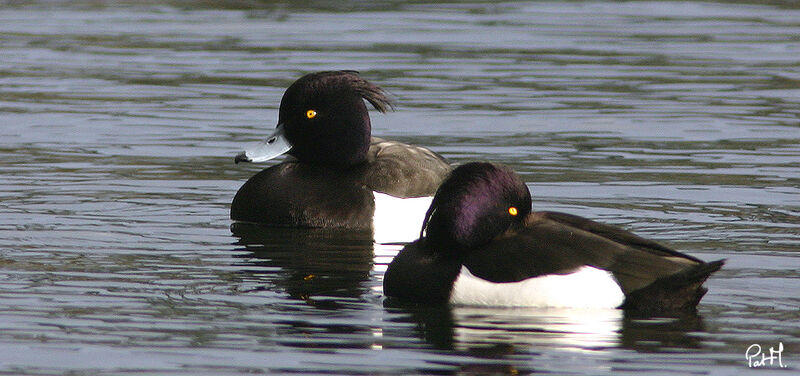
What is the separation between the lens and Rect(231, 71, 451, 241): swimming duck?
10.3 m

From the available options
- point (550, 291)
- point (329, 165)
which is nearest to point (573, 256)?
point (550, 291)

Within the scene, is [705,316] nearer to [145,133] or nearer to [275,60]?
[145,133]

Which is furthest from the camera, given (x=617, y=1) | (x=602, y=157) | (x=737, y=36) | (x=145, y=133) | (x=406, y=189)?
(x=617, y=1)

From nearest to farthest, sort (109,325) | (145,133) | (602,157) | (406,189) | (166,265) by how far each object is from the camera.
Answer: (109,325) → (166,265) → (406,189) → (602,157) → (145,133)

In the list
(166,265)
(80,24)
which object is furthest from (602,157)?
(80,24)

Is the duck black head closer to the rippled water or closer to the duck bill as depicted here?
the duck bill

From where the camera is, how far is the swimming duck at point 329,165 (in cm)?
1030

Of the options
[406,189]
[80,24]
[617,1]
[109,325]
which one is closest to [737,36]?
[617,1]

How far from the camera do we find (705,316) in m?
7.44

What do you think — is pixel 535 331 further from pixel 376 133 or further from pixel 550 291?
pixel 376 133

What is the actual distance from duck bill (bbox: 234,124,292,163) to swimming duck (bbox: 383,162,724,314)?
114 inches

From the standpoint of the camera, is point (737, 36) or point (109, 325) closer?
point (109, 325)

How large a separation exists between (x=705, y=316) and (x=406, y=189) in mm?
3312
